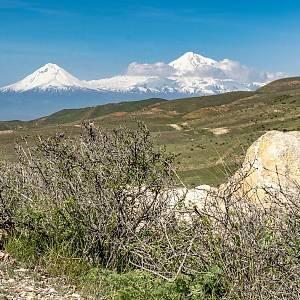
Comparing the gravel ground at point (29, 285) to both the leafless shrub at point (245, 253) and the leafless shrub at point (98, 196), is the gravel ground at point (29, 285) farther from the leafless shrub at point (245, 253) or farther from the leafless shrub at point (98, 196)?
the leafless shrub at point (245, 253)

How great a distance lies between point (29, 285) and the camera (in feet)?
23.2

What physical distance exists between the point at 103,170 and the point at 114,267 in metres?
1.41

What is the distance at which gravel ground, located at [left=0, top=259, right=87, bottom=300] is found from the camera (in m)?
6.72

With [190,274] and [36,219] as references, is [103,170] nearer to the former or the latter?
[36,219]

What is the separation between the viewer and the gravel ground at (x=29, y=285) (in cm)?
672

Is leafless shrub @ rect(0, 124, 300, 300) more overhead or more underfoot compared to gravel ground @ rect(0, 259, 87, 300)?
more overhead

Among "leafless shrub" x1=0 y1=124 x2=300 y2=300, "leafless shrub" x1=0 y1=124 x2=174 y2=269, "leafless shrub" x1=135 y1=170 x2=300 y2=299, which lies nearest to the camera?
"leafless shrub" x1=135 y1=170 x2=300 y2=299

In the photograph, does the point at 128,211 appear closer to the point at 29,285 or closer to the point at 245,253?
the point at 29,285

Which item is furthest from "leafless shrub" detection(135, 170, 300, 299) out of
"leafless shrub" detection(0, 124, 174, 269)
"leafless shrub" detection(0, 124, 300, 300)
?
"leafless shrub" detection(0, 124, 174, 269)

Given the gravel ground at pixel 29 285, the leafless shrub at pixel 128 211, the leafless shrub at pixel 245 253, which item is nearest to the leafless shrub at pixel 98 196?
the leafless shrub at pixel 128 211

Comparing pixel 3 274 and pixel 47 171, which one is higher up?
pixel 47 171

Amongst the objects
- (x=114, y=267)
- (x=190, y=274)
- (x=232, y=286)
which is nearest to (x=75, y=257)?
(x=114, y=267)

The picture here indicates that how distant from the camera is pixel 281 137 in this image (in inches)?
652

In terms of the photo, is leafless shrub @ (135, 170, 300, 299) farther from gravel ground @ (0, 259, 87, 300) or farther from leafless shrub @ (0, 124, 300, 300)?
gravel ground @ (0, 259, 87, 300)
